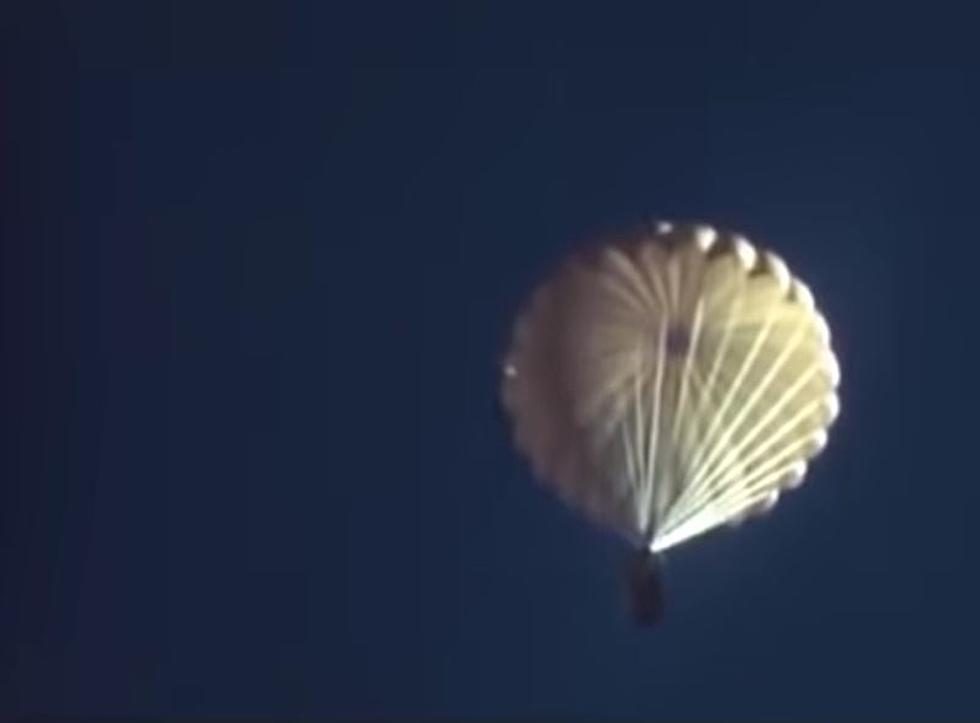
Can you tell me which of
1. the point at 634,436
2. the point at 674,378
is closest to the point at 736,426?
the point at 674,378

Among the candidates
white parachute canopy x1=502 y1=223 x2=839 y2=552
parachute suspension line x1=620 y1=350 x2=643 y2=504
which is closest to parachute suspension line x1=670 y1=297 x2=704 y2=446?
white parachute canopy x1=502 y1=223 x2=839 y2=552

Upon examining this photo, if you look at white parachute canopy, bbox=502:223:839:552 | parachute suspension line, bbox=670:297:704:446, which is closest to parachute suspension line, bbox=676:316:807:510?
white parachute canopy, bbox=502:223:839:552

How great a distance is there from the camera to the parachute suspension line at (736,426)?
61250mm

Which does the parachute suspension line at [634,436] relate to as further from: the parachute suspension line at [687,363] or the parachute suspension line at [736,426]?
the parachute suspension line at [736,426]

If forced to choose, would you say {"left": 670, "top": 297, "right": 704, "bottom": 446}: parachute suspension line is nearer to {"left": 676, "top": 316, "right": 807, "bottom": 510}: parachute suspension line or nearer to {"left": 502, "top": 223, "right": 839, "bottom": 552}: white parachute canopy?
{"left": 502, "top": 223, "right": 839, "bottom": 552}: white parachute canopy

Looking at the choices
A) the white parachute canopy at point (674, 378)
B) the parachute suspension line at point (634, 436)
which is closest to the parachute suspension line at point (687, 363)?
the white parachute canopy at point (674, 378)

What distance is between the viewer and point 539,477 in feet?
202

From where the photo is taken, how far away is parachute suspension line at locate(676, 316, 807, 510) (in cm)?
6125

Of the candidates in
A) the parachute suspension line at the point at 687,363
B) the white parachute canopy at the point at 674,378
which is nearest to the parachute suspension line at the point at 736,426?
the white parachute canopy at the point at 674,378

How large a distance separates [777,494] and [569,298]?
134 centimetres

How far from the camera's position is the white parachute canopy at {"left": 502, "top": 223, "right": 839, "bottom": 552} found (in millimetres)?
61281

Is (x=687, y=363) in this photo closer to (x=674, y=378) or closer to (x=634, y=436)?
(x=674, y=378)

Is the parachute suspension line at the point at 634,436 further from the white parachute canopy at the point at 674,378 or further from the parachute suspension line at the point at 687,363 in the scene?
the parachute suspension line at the point at 687,363

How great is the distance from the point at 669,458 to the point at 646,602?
0.96m
